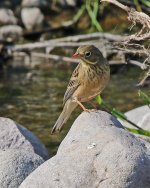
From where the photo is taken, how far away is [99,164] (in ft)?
21.2

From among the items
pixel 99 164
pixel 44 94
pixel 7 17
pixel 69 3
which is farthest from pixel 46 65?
pixel 99 164

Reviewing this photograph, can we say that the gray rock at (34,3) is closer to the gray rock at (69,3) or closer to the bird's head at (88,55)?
the gray rock at (69,3)

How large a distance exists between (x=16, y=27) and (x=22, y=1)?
135cm

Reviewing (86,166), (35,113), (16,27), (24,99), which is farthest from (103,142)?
(16,27)

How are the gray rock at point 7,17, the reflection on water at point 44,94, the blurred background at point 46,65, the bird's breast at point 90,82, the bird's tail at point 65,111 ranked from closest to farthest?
the bird's breast at point 90,82 < the bird's tail at point 65,111 < the reflection on water at point 44,94 < the blurred background at point 46,65 < the gray rock at point 7,17

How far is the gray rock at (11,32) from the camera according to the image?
54.3ft

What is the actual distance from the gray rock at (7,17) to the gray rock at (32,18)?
22 centimetres

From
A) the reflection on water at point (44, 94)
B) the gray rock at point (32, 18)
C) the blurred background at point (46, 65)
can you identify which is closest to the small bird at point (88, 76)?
the blurred background at point (46, 65)

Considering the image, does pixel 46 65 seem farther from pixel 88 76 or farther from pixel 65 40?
pixel 88 76

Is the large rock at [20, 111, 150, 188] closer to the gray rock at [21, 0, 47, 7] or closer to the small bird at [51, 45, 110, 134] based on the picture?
the small bird at [51, 45, 110, 134]

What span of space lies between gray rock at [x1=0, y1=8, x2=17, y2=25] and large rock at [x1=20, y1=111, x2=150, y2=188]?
35.4 feet

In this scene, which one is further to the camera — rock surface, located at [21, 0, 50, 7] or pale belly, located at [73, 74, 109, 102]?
rock surface, located at [21, 0, 50, 7]

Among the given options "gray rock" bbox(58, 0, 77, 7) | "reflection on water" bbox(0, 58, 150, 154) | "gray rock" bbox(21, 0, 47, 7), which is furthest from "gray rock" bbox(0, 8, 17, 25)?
"reflection on water" bbox(0, 58, 150, 154)

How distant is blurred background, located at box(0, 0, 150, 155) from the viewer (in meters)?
12.0
